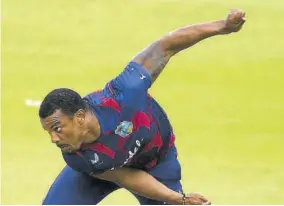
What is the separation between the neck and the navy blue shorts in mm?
717

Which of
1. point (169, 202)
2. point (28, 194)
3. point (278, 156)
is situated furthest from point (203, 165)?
point (169, 202)

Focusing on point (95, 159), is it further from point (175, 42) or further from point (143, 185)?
point (175, 42)

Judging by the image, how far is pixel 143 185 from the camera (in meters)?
7.43

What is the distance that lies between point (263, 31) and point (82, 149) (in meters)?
6.20

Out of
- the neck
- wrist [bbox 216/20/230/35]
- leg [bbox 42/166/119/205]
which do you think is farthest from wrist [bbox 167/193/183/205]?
wrist [bbox 216/20/230/35]

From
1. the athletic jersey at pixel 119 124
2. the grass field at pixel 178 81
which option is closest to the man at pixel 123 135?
the athletic jersey at pixel 119 124

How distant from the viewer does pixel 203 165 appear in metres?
10.2

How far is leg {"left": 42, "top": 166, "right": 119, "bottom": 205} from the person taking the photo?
25.3ft

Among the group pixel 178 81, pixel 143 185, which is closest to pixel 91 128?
pixel 143 185

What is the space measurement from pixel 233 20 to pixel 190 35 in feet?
1.02

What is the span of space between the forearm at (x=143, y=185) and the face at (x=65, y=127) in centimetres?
55

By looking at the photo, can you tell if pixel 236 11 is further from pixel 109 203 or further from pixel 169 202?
pixel 109 203

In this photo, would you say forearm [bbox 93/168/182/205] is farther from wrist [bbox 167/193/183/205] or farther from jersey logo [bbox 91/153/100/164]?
jersey logo [bbox 91/153/100/164]

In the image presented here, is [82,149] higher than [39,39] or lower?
lower
